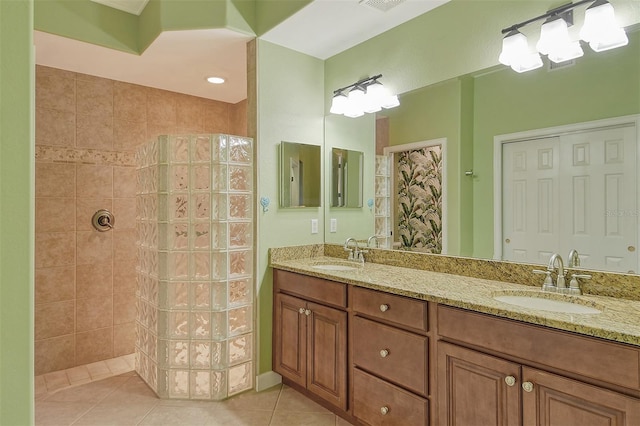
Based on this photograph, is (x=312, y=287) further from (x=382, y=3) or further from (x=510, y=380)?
(x=382, y=3)

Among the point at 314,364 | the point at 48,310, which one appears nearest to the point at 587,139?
the point at 314,364

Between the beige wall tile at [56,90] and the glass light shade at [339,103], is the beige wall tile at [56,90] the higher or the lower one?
the higher one

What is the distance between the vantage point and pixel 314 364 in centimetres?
229

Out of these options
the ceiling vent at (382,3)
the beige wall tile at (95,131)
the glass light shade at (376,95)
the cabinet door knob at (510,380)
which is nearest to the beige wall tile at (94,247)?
the beige wall tile at (95,131)

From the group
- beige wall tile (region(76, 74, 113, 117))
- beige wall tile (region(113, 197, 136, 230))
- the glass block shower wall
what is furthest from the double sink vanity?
beige wall tile (region(76, 74, 113, 117))

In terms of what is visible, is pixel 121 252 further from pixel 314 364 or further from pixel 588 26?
pixel 588 26

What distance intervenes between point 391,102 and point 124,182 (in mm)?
2389

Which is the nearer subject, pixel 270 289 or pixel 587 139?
pixel 587 139

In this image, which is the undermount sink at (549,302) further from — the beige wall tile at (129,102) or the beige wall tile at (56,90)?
the beige wall tile at (56,90)

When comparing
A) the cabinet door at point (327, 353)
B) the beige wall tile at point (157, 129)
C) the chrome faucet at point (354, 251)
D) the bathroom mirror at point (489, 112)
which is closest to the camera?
the bathroom mirror at point (489, 112)

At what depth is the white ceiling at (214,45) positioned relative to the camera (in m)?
2.25

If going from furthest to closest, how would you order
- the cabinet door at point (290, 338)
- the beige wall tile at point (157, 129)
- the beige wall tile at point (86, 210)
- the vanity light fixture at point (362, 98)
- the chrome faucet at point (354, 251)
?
the beige wall tile at point (157, 129)
the beige wall tile at point (86, 210)
the chrome faucet at point (354, 251)
the vanity light fixture at point (362, 98)
the cabinet door at point (290, 338)

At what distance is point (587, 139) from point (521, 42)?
1.81ft

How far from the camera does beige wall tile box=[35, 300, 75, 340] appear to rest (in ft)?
9.37
